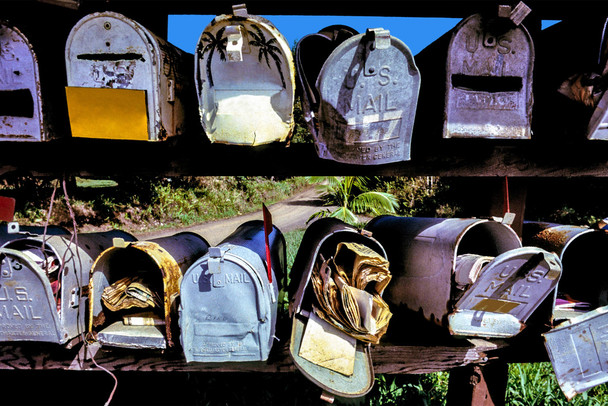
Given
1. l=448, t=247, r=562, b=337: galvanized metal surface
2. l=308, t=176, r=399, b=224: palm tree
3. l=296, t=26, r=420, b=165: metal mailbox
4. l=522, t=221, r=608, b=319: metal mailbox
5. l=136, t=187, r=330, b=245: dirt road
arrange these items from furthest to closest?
l=136, t=187, r=330, b=245: dirt road < l=308, t=176, r=399, b=224: palm tree < l=522, t=221, r=608, b=319: metal mailbox < l=448, t=247, r=562, b=337: galvanized metal surface < l=296, t=26, r=420, b=165: metal mailbox

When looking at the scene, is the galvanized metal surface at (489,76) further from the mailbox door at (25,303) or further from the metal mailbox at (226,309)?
the mailbox door at (25,303)

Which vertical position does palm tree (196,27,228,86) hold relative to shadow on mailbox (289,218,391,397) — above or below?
above

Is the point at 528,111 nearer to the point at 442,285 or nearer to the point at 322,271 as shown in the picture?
the point at 442,285

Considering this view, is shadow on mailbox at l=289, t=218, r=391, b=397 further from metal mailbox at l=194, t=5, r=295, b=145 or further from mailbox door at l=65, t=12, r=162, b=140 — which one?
mailbox door at l=65, t=12, r=162, b=140

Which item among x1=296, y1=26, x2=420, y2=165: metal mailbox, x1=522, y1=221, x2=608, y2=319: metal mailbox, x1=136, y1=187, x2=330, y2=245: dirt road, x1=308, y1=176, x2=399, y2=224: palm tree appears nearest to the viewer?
x1=296, y1=26, x2=420, y2=165: metal mailbox

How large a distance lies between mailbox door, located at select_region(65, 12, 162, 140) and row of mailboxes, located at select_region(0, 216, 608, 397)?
41 cm

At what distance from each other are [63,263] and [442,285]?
1.24 metres

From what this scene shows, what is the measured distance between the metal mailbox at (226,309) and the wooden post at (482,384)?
2.62 feet

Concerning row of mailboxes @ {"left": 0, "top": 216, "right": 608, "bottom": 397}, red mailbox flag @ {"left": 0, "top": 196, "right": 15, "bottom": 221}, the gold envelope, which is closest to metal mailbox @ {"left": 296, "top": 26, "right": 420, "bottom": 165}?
row of mailboxes @ {"left": 0, "top": 216, "right": 608, "bottom": 397}

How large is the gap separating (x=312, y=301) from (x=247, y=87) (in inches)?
28.0

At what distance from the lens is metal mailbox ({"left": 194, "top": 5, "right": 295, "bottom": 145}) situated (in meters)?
0.97

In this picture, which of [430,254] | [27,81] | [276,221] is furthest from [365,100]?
[276,221]

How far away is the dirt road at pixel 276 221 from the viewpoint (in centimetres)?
691

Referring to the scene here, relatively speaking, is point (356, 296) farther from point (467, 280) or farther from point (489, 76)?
point (489, 76)
